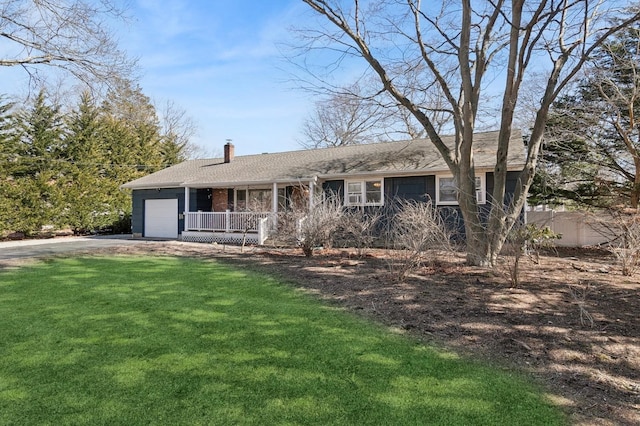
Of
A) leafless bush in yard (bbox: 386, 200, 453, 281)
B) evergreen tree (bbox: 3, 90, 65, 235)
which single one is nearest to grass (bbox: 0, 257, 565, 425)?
leafless bush in yard (bbox: 386, 200, 453, 281)

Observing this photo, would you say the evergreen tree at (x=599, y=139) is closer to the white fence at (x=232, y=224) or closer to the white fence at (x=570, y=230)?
the white fence at (x=570, y=230)

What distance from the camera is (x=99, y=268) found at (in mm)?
8797

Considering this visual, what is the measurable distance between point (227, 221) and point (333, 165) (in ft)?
16.0

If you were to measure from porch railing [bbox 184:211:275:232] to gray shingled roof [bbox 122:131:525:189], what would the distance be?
1.36 m

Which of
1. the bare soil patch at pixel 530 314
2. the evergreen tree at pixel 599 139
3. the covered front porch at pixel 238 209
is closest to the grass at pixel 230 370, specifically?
the bare soil patch at pixel 530 314

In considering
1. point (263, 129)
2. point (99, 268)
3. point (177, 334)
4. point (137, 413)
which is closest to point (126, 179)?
point (263, 129)

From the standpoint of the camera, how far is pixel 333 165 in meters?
15.4

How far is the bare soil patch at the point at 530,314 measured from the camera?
321 centimetres

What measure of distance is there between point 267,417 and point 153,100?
3889 centimetres

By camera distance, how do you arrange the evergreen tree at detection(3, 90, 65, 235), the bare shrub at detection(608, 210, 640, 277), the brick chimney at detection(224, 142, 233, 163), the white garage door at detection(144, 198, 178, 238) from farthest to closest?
1. the brick chimney at detection(224, 142, 233, 163)
2. the white garage door at detection(144, 198, 178, 238)
3. the evergreen tree at detection(3, 90, 65, 235)
4. the bare shrub at detection(608, 210, 640, 277)

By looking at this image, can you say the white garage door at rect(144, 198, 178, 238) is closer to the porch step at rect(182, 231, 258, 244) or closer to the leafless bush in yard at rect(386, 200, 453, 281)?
the porch step at rect(182, 231, 258, 244)

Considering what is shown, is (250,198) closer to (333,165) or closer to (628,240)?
(333,165)

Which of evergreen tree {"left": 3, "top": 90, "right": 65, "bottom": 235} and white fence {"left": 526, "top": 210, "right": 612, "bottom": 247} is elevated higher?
evergreen tree {"left": 3, "top": 90, "right": 65, "bottom": 235}

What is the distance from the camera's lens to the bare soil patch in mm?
3211
